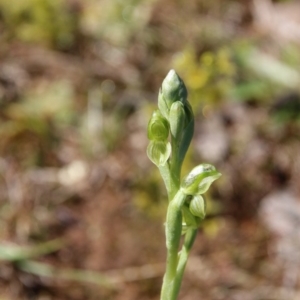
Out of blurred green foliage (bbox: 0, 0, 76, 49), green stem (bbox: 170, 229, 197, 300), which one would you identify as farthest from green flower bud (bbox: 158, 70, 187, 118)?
blurred green foliage (bbox: 0, 0, 76, 49)

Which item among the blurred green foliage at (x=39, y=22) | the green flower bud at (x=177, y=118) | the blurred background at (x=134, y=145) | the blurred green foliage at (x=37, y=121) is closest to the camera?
the green flower bud at (x=177, y=118)

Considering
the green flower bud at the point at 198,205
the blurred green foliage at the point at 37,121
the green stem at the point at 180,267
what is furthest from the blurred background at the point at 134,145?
the green flower bud at the point at 198,205

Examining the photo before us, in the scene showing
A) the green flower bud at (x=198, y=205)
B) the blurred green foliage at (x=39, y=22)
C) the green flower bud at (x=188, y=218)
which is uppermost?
the green flower bud at (x=198, y=205)

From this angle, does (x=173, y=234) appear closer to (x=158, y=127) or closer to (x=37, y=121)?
(x=158, y=127)

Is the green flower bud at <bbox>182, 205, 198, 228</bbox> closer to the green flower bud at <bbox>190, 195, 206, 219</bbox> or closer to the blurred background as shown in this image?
the green flower bud at <bbox>190, 195, 206, 219</bbox>

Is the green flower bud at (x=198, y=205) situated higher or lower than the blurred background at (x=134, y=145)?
higher

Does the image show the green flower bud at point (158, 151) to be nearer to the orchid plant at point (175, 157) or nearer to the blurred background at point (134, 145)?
the orchid plant at point (175, 157)

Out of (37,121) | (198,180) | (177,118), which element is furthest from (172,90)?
(37,121)
